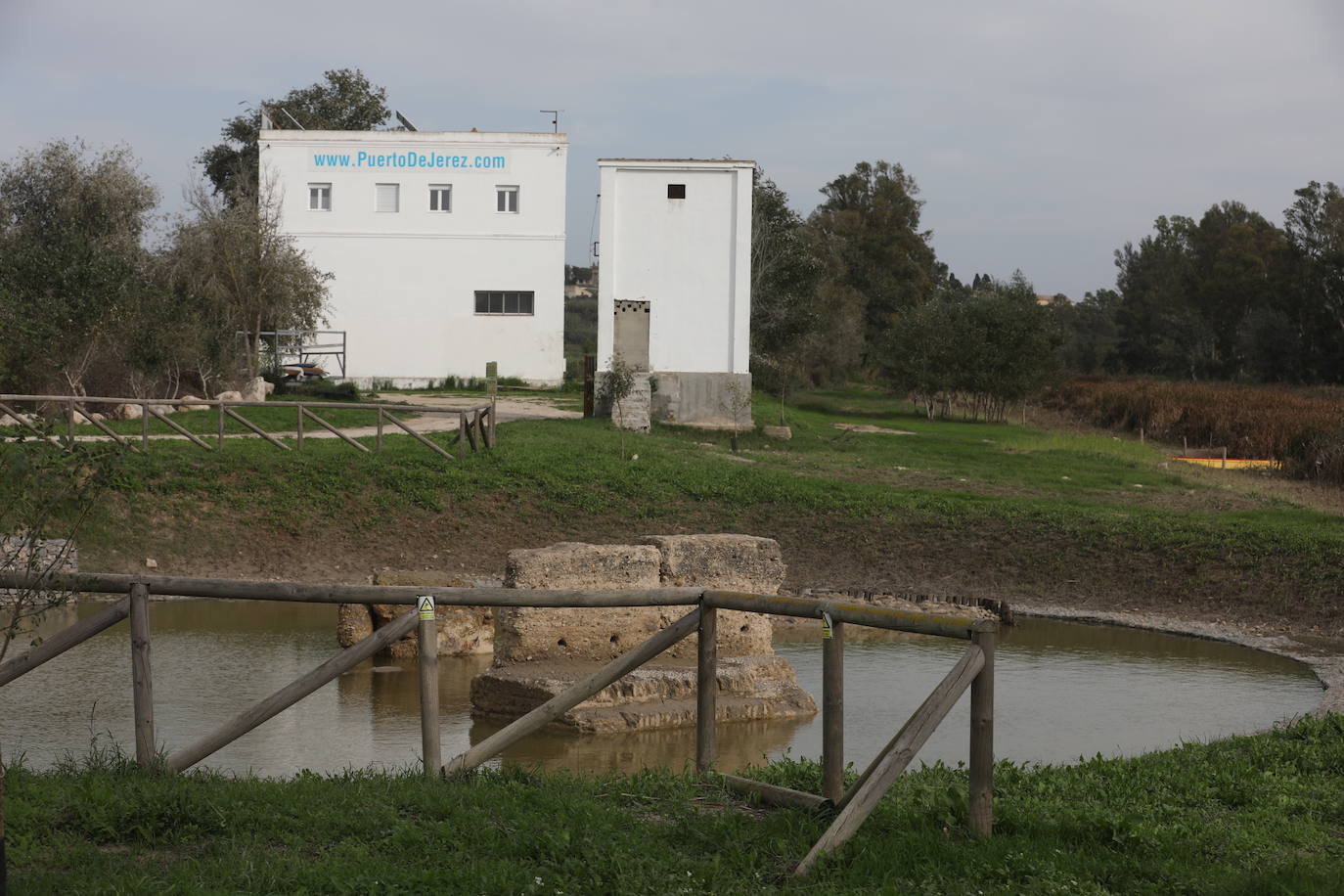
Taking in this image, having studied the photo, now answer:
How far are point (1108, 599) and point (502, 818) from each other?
1265 cm

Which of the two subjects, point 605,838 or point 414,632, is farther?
point 414,632

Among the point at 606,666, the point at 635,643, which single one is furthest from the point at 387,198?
the point at 606,666

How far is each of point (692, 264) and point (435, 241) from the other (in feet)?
46.3

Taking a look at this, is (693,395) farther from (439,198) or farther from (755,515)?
(439,198)

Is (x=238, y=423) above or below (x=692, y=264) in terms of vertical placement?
below

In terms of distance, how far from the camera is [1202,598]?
16234 millimetres

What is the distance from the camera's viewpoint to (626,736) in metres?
10.1

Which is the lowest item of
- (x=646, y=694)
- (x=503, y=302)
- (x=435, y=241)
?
(x=646, y=694)

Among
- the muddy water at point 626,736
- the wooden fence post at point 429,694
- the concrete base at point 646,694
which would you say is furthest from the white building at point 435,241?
the wooden fence post at point 429,694

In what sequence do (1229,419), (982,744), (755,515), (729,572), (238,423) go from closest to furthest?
(982,744), (729,572), (755,515), (238,423), (1229,419)

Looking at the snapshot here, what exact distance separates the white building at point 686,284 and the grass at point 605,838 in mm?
25319

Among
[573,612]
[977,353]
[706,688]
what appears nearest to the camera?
[706,688]

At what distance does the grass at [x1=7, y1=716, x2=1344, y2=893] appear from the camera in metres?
4.91

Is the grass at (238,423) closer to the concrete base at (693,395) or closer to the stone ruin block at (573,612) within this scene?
the concrete base at (693,395)
